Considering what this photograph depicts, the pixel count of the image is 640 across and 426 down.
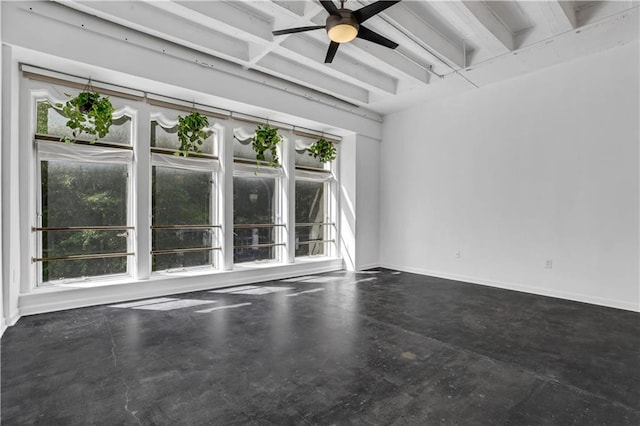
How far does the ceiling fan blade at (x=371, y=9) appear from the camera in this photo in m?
2.99

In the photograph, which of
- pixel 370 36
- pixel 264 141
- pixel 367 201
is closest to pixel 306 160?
pixel 264 141

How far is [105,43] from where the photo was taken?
4.05 meters

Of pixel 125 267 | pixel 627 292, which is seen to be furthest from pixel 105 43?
pixel 627 292

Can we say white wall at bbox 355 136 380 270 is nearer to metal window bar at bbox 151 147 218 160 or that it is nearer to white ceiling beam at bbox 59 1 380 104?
white ceiling beam at bbox 59 1 380 104

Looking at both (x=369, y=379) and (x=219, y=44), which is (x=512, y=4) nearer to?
(x=219, y=44)

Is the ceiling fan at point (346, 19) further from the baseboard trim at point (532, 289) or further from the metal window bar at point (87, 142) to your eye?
the baseboard trim at point (532, 289)

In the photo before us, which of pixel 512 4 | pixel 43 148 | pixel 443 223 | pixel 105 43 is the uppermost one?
pixel 512 4

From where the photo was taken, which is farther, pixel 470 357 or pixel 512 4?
pixel 512 4

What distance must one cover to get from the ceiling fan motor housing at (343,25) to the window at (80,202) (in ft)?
10.9

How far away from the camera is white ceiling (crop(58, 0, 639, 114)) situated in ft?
12.7

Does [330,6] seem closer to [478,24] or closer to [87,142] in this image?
[478,24]

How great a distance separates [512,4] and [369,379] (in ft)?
15.5

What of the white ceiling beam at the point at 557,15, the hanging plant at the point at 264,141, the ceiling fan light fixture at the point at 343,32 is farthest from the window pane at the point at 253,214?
the white ceiling beam at the point at 557,15

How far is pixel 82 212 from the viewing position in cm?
457
